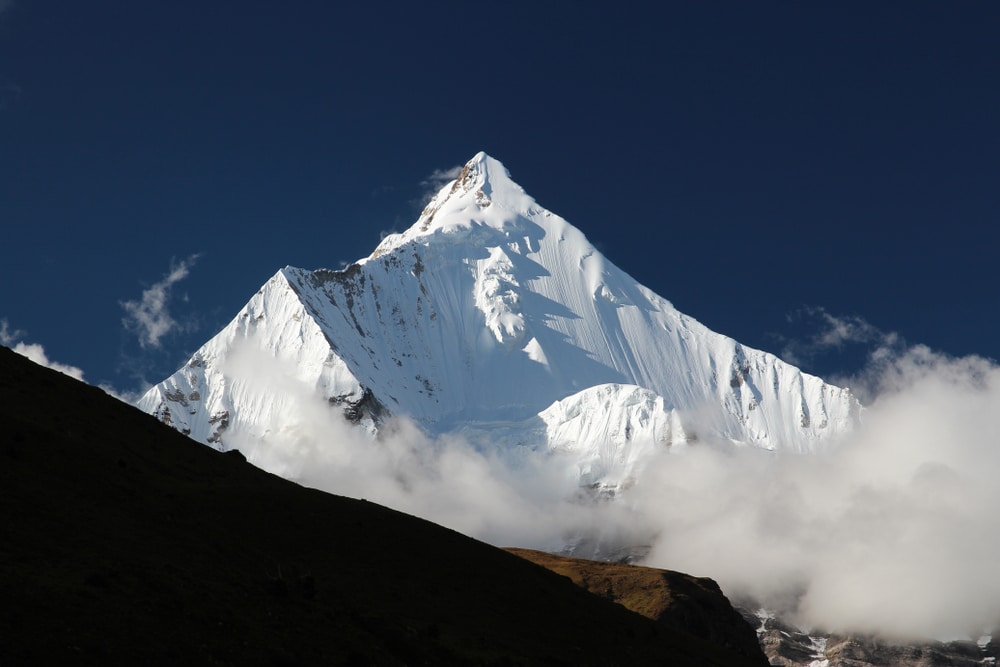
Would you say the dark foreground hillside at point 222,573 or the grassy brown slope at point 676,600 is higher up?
the grassy brown slope at point 676,600

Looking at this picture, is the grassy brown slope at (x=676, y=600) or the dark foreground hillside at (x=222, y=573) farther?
the grassy brown slope at (x=676, y=600)

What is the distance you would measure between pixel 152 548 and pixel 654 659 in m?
34.9

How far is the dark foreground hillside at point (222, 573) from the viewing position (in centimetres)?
4625

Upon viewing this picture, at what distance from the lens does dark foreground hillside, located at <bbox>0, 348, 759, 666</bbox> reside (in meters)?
46.2

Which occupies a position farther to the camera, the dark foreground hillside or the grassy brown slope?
the grassy brown slope

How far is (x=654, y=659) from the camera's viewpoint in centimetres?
7519

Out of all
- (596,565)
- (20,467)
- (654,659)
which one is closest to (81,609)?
(20,467)

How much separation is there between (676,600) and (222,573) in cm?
11871

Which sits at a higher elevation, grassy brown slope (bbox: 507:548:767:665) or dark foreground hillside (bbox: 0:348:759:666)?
grassy brown slope (bbox: 507:548:767:665)

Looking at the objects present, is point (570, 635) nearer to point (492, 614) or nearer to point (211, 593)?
point (492, 614)

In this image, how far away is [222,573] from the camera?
56.3 metres

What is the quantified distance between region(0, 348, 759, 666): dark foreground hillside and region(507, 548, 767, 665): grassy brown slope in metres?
69.2

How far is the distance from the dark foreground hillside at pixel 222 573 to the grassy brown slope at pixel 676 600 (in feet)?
227

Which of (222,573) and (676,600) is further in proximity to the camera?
(676,600)
